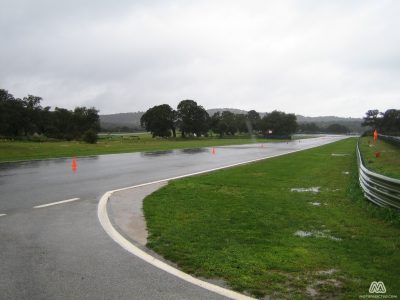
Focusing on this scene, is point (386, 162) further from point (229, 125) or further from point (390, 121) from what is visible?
point (390, 121)

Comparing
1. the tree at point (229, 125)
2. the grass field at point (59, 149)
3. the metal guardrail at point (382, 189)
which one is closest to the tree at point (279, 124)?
the tree at point (229, 125)

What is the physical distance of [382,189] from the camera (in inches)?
364

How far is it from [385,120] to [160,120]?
3519 inches

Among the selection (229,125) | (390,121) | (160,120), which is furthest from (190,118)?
(390,121)

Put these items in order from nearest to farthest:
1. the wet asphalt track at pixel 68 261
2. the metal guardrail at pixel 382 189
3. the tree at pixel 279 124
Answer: the wet asphalt track at pixel 68 261 → the metal guardrail at pixel 382 189 → the tree at pixel 279 124

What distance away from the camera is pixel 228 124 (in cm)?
14175

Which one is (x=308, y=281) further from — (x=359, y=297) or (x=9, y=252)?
(x=9, y=252)

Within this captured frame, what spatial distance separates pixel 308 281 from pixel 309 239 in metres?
1.93

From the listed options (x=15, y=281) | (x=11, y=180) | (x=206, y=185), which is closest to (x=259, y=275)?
(x=15, y=281)

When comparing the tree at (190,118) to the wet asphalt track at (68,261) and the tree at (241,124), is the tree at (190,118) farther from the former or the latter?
the wet asphalt track at (68,261)

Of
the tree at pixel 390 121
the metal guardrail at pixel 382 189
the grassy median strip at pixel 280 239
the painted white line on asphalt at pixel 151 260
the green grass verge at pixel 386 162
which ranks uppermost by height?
the tree at pixel 390 121

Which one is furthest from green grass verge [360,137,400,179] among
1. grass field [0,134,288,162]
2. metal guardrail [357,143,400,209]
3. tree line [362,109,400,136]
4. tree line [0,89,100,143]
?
tree line [362,109,400,136]

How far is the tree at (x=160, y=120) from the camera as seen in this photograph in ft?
365

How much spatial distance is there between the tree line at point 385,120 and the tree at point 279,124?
1202 inches
